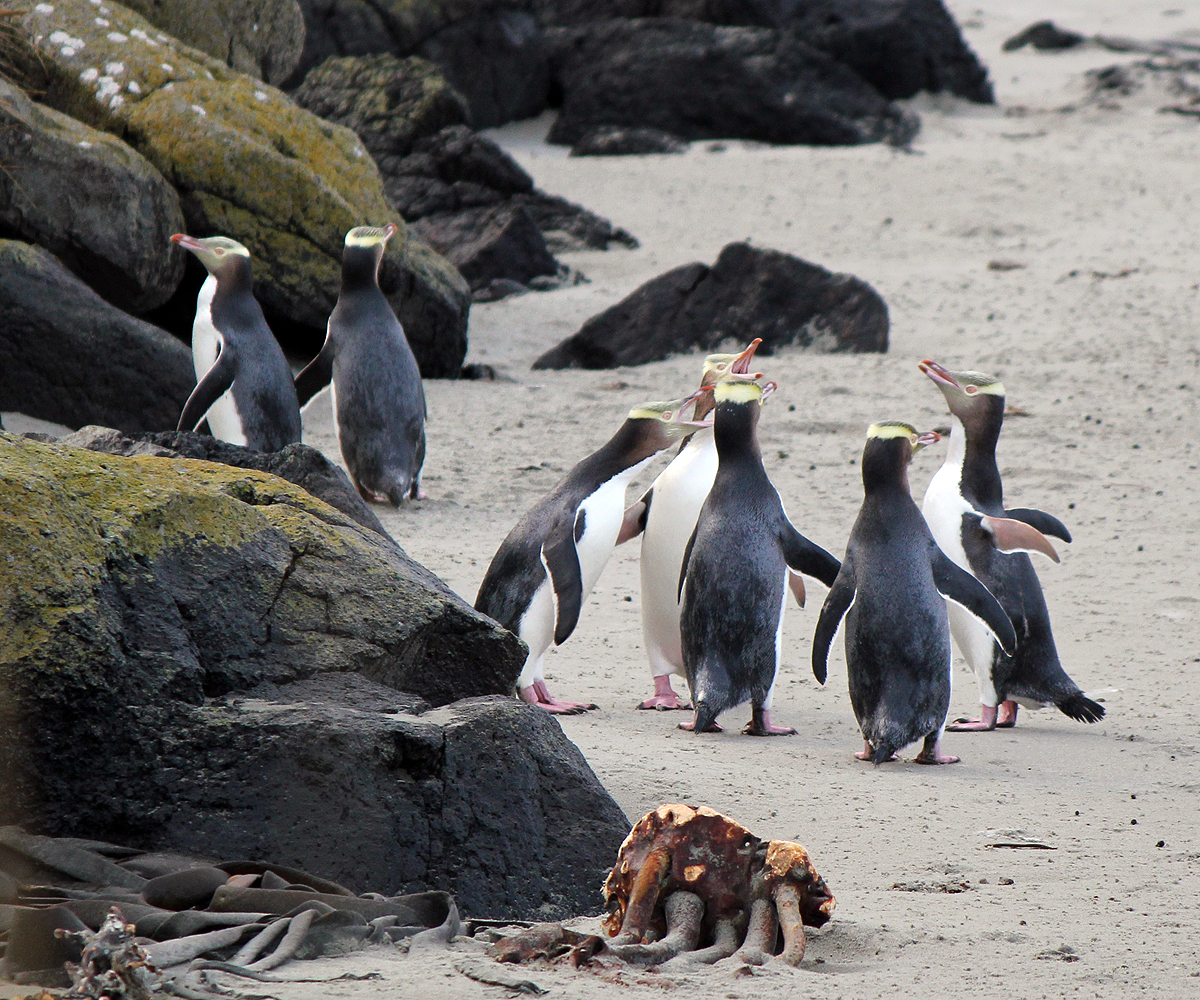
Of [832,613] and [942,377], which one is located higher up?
[942,377]

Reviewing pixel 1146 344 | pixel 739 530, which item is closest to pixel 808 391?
pixel 1146 344

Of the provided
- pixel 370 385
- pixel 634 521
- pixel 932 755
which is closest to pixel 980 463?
pixel 634 521

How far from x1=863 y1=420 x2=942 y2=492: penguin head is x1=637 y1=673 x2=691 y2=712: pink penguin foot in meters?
0.96

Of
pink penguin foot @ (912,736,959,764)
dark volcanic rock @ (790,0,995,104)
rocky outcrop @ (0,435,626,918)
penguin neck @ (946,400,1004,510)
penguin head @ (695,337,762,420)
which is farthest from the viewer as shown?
dark volcanic rock @ (790,0,995,104)

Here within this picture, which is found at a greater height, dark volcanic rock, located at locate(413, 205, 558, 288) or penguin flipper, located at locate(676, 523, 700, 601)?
dark volcanic rock, located at locate(413, 205, 558, 288)

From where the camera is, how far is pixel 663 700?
4.76 metres

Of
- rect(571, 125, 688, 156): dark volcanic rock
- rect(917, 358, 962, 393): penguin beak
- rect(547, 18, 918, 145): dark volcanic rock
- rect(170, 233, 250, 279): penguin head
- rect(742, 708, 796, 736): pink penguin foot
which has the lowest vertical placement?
rect(742, 708, 796, 736): pink penguin foot

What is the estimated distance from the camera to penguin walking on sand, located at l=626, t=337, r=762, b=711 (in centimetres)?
498

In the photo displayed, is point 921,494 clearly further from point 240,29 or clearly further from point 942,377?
point 240,29

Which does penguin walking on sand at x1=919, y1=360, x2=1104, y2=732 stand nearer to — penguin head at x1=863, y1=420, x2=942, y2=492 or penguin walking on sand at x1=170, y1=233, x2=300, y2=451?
penguin head at x1=863, y1=420, x2=942, y2=492

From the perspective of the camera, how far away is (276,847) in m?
2.63

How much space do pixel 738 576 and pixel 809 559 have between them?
279 millimetres

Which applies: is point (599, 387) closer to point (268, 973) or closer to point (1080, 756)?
point (1080, 756)

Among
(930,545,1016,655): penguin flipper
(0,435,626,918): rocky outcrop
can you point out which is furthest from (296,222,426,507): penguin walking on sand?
(0,435,626,918): rocky outcrop
